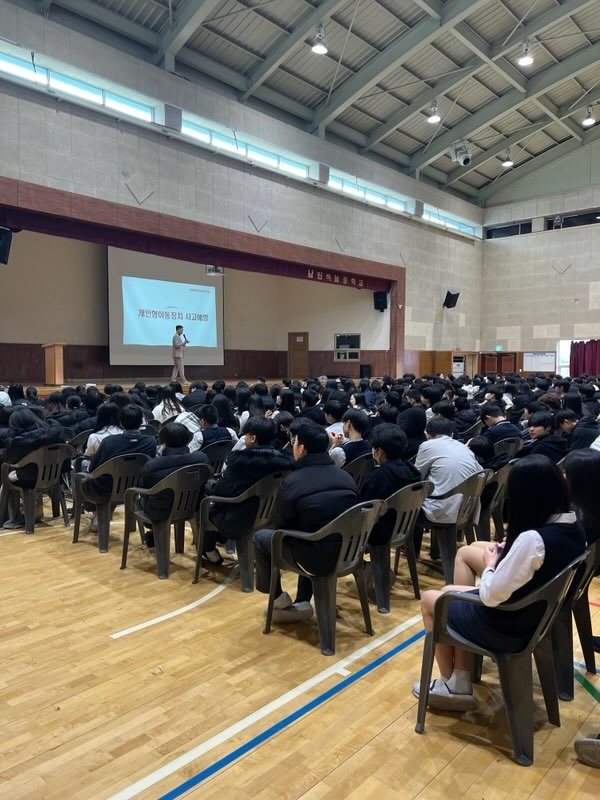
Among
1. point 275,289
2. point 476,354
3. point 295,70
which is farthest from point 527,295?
point 295,70

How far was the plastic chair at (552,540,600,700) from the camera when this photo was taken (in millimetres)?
2215

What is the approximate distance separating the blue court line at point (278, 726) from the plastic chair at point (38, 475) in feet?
9.78

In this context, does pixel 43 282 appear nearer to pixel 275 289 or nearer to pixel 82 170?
pixel 82 170

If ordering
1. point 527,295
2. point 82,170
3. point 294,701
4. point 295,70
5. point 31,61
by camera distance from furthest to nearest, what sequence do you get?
point 527,295, point 295,70, point 82,170, point 31,61, point 294,701

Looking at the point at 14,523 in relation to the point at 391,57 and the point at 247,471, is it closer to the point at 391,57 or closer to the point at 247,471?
the point at 247,471

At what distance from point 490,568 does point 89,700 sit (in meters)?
1.68

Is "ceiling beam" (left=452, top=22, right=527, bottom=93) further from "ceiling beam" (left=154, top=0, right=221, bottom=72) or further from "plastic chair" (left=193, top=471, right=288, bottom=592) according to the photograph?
"plastic chair" (left=193, top=471, right=288, bottom=592)

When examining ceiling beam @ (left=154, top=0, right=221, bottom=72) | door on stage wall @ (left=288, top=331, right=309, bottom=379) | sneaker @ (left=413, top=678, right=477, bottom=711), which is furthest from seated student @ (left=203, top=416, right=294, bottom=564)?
door on stage wall @ (left=288, top=331, right=309, bottom=379)

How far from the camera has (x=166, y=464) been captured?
3.68 m

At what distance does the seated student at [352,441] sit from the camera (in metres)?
3.88

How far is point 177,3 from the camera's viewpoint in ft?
32.9

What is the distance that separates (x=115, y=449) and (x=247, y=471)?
127cm

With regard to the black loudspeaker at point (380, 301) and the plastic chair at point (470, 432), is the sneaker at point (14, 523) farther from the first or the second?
the black loudspeaker at point (380, 301)

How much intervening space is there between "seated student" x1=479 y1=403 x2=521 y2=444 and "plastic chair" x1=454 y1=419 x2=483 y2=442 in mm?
574
